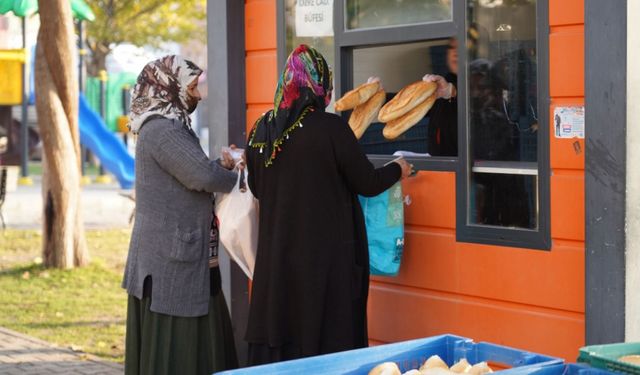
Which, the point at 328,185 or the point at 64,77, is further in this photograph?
the point at 64,77

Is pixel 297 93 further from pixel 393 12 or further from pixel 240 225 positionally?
pixel 393 12

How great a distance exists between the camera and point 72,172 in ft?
33.2

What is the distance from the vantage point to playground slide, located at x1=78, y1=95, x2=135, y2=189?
1908 centimetres

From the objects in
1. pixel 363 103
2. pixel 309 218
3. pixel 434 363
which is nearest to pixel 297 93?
pixel 309 218

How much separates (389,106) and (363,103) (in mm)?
192

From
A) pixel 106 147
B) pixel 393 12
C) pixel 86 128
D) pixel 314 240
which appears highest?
pixel 393 12

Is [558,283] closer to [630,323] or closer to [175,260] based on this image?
[630,323]

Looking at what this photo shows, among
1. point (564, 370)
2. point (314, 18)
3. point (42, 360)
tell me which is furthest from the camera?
point (42, 360)

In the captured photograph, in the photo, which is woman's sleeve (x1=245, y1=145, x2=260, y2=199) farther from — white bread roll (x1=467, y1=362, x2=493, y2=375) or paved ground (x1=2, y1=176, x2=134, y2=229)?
paved ground (x1=2, y1=176, x2=134, y2=229)

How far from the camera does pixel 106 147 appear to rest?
19625 millimetres

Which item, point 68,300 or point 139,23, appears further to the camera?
point 139,23

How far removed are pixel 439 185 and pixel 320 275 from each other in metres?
0.77

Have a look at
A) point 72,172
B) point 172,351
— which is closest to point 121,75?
point 72,172

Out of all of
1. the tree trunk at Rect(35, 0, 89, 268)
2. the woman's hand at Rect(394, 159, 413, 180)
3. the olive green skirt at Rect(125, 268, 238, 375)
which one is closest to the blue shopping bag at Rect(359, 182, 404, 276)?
the woman's hand at Rect(394, 159, 413, 180)
